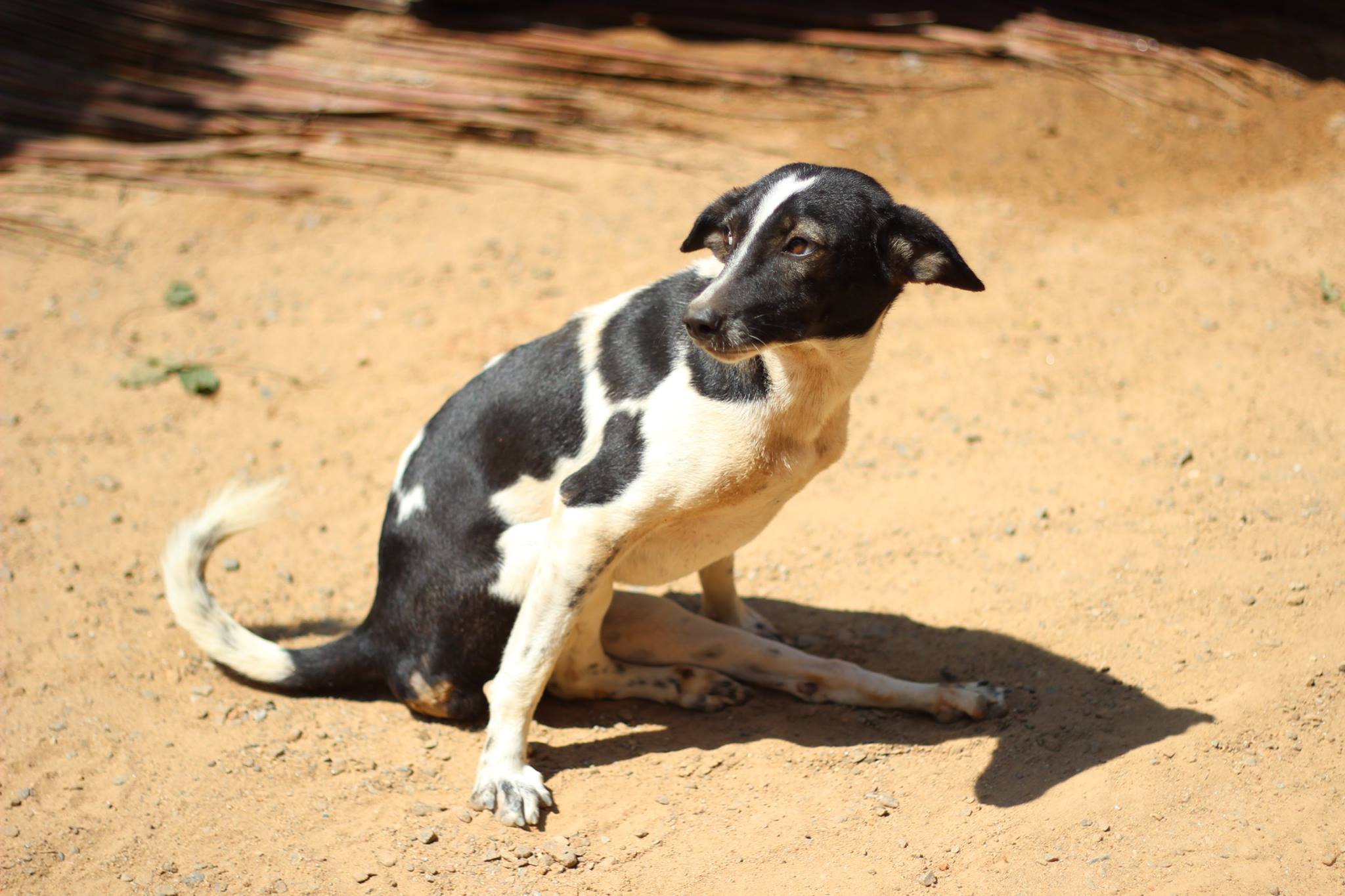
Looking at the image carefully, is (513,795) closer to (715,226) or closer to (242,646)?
(242,646)

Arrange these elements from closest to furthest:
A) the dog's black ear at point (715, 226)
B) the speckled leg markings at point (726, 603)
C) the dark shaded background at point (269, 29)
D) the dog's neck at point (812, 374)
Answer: the dog's neck at point (812, 374)
the dog's black ear at point (715, 226)
the speckled leg markings at point (726, 603)
the dark shaded background at point (269, 29)

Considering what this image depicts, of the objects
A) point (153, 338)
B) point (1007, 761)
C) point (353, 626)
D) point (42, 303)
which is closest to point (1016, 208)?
point (1007, 761)

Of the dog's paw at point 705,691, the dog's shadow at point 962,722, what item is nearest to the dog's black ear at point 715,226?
the dog's paw at point 705,691

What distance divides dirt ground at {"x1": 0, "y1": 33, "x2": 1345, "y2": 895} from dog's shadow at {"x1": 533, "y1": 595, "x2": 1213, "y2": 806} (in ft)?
0.07

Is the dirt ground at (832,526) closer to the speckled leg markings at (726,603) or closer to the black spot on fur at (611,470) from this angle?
the speckled leg markings at (726,603)

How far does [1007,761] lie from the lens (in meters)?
4.28

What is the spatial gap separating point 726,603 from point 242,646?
2.02 meters

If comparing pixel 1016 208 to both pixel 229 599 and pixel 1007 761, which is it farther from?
pixel 229 599

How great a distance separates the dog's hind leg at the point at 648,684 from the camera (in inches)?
184

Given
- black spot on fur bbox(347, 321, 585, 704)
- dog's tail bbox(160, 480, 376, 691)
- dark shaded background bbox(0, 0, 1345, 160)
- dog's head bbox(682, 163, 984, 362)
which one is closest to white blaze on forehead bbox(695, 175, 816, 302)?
dog's head bbox(682, 163, 984, 362)

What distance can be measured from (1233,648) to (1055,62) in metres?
5.68

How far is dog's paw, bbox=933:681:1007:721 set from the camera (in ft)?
14.8

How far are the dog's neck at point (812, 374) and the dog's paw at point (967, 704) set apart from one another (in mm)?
1350

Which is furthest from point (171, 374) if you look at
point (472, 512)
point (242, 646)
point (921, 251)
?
point (921, 251)
